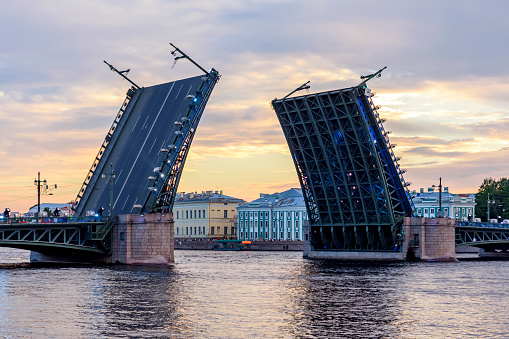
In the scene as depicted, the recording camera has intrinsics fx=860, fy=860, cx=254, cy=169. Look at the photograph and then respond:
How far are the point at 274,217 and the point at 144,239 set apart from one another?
2858 inches

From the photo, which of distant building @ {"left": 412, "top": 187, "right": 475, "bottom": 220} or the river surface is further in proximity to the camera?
distant building @ {"left": 412, "top": 187, "right": 475, "bottom": 220}

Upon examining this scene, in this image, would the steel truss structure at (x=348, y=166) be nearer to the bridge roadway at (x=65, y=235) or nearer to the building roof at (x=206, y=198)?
the bridge roadway at (x=65, y=235)

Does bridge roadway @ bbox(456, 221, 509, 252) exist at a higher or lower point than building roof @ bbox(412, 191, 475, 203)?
lower

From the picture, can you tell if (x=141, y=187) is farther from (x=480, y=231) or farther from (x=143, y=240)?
(x=480, y=231)

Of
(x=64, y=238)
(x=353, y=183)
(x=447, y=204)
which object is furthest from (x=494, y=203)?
(x=64, y=238)

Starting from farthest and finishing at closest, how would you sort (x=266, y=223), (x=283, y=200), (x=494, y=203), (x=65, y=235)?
(x=266, y=223)
(x=283, y=200)
(x=494, y=203)
(x=65, y=235)

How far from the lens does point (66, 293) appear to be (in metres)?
38.2

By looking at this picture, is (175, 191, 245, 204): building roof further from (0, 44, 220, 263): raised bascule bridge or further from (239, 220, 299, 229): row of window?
(0, 44, 220, 263): raised bascule bridge

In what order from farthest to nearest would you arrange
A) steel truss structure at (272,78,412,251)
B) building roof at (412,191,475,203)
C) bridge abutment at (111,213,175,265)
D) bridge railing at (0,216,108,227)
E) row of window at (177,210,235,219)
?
1. row of window at (177,210,235,219)
2. building roof at (412,191,475,203)
3. steel truss structure at (272,78,412,251)
4. bridge abutment at (111,213,175,265)
5. bridge railing at (0,216,108,227)

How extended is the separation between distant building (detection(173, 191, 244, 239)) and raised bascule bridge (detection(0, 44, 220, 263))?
77.5m

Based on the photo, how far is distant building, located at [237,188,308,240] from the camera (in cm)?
12756

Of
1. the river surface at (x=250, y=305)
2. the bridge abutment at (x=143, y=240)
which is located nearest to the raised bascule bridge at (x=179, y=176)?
the bridge abutment at (x=143, y=240)

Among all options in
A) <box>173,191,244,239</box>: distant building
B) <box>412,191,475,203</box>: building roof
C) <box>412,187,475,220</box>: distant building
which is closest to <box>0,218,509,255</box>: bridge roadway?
<box>412,187,475,220</box>: distant building

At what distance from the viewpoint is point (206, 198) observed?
15062cm
